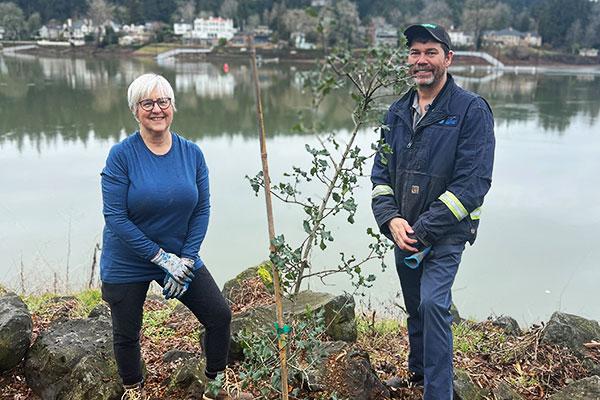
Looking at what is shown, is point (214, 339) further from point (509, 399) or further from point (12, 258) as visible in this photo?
point (12, 258)

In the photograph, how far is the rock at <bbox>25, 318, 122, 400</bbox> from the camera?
2.44 meters

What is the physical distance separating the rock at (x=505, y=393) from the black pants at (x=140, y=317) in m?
1.21

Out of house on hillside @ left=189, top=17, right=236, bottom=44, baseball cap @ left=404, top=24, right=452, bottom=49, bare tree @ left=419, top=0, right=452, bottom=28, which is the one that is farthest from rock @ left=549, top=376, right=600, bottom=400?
bare tree @ left=419, top=0, right=452, bottom=28

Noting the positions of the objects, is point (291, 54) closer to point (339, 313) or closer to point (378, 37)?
point (339, 313)

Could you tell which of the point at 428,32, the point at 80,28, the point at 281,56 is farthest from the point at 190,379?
the point at 80,28

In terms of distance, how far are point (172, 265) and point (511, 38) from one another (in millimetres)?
73967

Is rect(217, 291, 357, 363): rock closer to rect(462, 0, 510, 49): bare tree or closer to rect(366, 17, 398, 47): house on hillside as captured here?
rect(366, 17, 398, 47): house on hillside

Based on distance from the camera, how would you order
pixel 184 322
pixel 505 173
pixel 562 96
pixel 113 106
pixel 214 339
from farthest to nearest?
pixel 562 96, pixel 113 106, pixel 505 173, pixel 184 322, pixel 214 339

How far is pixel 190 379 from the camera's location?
2.45 metres

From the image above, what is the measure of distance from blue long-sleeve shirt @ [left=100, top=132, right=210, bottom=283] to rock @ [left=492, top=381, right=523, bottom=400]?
4.73 ft

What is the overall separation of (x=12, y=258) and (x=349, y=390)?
5.38m

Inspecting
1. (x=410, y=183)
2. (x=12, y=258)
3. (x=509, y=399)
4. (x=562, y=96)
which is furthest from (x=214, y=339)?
(x=562, y=96)

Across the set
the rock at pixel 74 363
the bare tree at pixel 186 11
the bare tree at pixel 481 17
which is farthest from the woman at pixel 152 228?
the bare tree at pixel 186 11

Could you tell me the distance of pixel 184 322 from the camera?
3385mm
